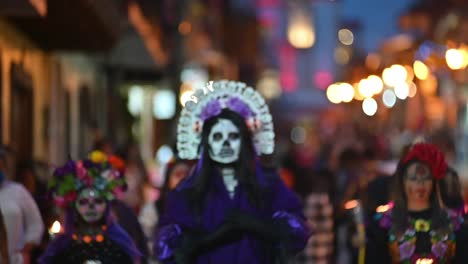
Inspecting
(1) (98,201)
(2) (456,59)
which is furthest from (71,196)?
(2) (456,59)

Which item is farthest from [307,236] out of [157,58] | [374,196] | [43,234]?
[157,58]

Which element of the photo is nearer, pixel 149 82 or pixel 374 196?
pixel 374 196

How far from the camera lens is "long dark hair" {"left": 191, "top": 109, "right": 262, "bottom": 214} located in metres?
9.97

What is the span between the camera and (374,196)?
11.4 m

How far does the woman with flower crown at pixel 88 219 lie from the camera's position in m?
10.3

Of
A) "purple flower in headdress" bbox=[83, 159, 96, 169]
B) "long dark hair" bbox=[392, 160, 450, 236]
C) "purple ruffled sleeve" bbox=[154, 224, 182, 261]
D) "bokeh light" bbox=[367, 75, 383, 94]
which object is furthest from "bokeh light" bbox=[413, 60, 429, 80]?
"purple ruffled sleeve" bbox=[154, 224, 182, 261]

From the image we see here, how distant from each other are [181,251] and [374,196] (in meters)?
2.23

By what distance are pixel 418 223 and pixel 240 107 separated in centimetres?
153

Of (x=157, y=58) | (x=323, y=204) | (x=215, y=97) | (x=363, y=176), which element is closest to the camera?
(x=215, y=97)

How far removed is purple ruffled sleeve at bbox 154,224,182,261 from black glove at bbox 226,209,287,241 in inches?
15.1

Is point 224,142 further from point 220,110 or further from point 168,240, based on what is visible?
point 168,240

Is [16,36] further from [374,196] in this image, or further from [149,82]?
[149,82]

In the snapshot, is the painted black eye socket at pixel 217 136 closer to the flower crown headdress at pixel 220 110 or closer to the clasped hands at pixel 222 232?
the flower crown headdress at pixel 220 110

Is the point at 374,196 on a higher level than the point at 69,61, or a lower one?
lower
